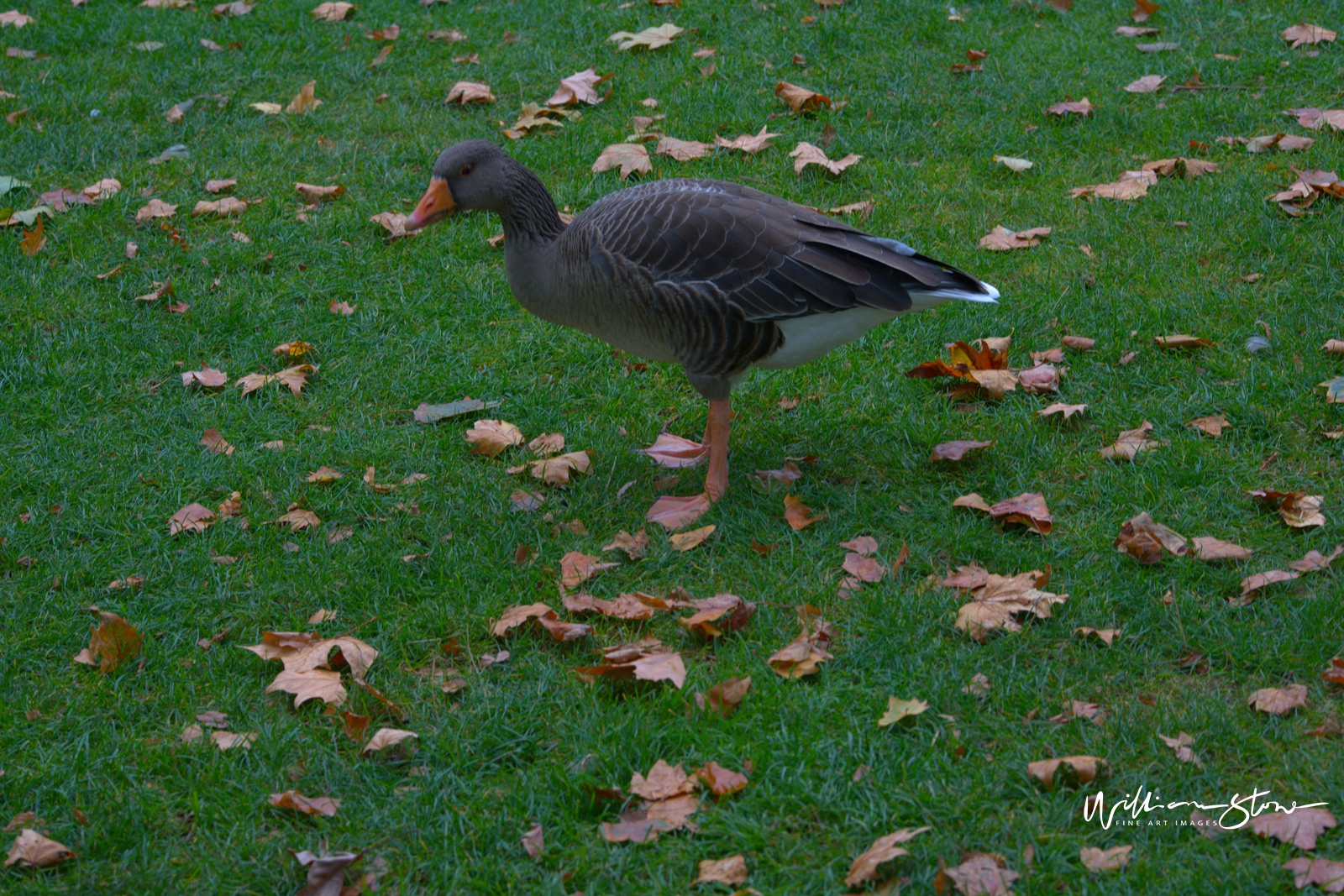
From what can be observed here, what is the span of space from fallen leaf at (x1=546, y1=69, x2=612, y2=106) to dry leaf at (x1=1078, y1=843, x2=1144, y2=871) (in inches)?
238

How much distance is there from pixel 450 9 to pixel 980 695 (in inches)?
301

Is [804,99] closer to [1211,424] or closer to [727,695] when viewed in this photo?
[1211,424]

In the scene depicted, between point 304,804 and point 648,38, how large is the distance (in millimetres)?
6485

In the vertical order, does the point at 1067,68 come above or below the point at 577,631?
above

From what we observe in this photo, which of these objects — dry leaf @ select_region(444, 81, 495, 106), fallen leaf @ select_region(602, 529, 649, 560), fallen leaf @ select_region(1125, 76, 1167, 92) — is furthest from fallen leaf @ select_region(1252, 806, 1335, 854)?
dry leaf @ select_region(444, 81, 495, 106)

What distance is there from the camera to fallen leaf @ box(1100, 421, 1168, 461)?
449cm

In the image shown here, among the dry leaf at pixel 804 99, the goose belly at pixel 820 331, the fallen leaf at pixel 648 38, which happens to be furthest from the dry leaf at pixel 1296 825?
the fallen leaf at pixel 648 38

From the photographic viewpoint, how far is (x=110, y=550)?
4320 mm

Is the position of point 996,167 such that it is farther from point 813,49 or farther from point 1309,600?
point 1309,600

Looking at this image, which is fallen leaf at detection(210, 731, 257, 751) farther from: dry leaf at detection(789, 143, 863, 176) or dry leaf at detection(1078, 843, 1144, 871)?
→ dry leaf at detection(789, 143, 863, 176)

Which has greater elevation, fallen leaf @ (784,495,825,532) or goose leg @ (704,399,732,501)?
goose leg @ (704,399,732,501)

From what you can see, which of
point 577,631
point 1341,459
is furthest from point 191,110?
point 1341,459

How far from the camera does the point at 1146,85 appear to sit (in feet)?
24.0

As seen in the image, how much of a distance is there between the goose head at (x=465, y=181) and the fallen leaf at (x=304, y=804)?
7.85 ft
